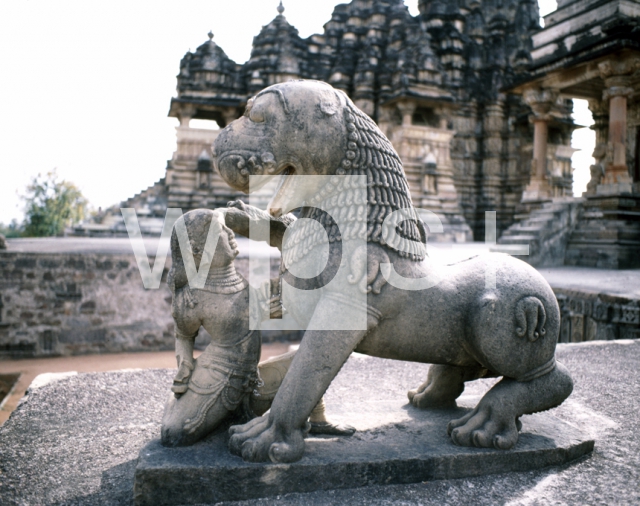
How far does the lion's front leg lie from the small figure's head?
17.8 inches

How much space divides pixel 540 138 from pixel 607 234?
12.7 ft

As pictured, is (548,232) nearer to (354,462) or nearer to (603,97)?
(603,97)

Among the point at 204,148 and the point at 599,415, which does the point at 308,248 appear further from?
the point at 204,148

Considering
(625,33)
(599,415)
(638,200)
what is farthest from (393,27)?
(599,415)

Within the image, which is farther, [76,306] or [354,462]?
[76,306]

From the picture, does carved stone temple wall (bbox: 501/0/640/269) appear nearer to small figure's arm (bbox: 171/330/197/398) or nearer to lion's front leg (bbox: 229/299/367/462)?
lion's front leg (bbox: 229/299/367/462)

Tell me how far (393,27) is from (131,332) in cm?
1475

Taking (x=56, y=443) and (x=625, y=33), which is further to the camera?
(x=625, y=33)

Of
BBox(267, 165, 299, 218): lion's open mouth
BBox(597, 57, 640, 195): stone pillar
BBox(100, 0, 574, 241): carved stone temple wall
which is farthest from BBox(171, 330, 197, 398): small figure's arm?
BBox(100, 0, 574, 241): carved stone temple wall

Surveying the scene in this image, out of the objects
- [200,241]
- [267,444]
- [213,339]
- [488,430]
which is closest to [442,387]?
[488,430]

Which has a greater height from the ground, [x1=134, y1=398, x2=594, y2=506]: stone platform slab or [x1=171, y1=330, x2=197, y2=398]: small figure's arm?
[x1=171, y1=330, x2=197, y2=398]: small figure's arm

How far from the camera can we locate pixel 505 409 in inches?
81.3

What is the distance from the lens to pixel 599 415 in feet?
9.16

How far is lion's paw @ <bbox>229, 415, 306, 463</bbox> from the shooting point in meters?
1.83
